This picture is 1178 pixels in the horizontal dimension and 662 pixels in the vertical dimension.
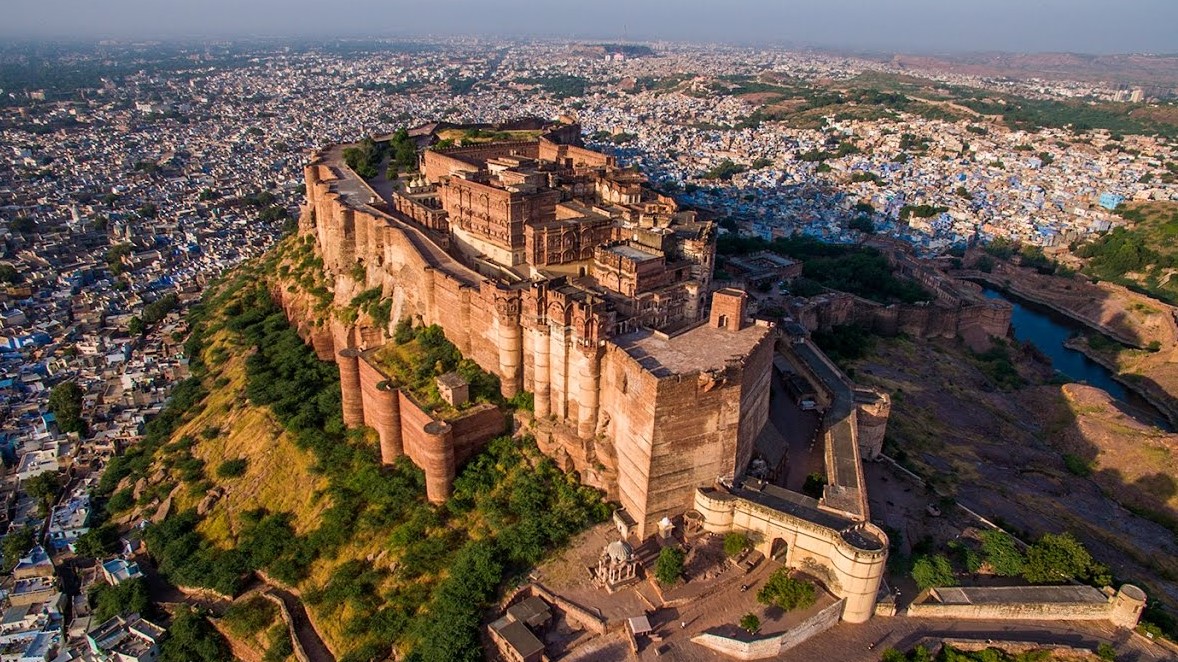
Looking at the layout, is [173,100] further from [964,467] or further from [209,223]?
[964,467]

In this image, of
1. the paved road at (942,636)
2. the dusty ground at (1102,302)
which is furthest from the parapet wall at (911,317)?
the paved road at (942,636)

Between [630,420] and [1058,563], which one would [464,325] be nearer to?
[630,420]

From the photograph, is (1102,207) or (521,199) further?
(1102,207)

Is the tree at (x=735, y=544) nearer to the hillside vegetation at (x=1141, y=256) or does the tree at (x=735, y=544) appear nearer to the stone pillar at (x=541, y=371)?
the stone pillar at (x=541, y=371)

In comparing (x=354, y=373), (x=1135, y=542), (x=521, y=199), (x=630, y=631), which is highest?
(x=521, y=199)

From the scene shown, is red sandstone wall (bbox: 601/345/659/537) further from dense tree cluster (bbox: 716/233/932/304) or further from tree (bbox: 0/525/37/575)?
dense tree cluster (bbox: 716/233/932/304)

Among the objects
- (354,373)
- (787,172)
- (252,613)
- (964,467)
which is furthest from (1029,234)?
(252,613)

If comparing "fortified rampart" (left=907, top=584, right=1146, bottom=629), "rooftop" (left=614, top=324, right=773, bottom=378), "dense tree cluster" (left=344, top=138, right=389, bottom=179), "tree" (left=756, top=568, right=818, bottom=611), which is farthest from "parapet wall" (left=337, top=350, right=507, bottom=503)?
"dense tree cluster" (left=344, top=138, right=389, bottom=179)

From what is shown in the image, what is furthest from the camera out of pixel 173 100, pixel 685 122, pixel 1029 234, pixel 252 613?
pixel 173 100

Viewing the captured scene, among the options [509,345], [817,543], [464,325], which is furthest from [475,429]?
[817,543]
